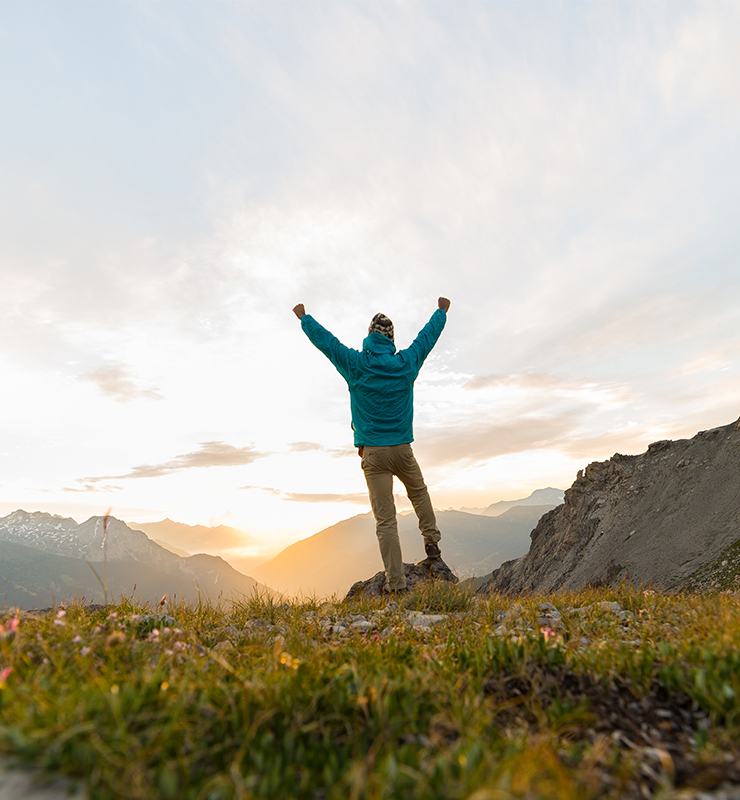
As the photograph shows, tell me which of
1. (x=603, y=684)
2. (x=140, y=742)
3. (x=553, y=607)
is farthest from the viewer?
(x=553, y=607)

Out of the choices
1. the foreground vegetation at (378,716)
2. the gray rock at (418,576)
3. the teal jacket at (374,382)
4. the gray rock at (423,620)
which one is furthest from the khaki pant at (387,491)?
the foreground vegetation at (378,716)

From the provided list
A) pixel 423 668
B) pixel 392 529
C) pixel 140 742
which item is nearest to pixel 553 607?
pixel 392 529

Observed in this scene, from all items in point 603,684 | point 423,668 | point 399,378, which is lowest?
point 603,684

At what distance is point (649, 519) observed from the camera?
11562 mm

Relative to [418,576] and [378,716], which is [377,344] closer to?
[418,576]

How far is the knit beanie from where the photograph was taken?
8.88 meters

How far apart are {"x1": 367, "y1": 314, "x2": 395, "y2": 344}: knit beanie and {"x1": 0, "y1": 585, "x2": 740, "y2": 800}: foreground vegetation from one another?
5819 mm

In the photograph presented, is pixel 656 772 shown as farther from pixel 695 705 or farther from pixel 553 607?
pixel 553 607

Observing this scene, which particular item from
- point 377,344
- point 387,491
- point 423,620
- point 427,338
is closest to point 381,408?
point 377,344

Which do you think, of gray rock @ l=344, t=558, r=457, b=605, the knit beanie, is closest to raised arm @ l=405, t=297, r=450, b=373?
the knit beanie

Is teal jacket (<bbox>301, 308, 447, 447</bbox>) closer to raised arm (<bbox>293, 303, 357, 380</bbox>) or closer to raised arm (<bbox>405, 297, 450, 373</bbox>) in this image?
raised arm (<bbox>293, 303, 357, 380</bbox>)

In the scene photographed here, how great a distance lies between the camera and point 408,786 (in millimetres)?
1924

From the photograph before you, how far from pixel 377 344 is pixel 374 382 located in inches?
29.0

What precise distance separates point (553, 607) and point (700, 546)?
5.17m
